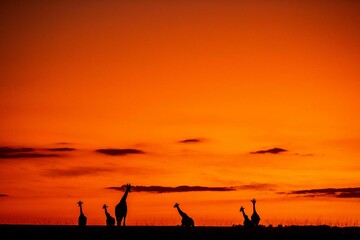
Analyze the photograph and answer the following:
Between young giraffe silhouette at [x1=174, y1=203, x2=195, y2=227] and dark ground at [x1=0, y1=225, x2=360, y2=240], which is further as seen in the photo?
young giraffe silhouette at [x1=174, y1=203, x2=195, y2=227]

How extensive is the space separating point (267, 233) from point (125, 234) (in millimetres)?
10724

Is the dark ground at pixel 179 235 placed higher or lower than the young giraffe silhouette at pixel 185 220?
lower

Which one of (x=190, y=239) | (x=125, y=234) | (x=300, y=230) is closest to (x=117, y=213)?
(x=125, y=234)

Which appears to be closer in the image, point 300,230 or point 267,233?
point 267,233

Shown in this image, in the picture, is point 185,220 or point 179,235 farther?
point 185,220

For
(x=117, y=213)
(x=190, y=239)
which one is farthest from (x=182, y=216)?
(x=190, y=239)

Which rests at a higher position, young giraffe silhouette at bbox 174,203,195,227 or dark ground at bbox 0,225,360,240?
young giraffe silhouette at bbox 174,203,195,227

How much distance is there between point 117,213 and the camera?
186 feet

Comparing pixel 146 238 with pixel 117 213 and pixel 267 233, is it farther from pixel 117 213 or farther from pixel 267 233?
pixel 267 233

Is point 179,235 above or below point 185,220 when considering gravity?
below

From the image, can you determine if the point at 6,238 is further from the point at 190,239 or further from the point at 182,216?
the point at 182,216

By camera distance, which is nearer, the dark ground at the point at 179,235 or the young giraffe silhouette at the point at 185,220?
the dark ground at the point at 179,235

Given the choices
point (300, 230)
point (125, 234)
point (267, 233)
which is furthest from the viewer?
point (300, 230)

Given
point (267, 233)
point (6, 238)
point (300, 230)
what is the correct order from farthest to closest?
1. point (300, 230)
2. point (267, 233)
3. point (6, 238)
